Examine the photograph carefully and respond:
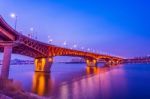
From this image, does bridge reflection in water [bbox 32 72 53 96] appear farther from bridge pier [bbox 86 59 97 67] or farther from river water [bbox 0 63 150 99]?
bridge pier [bbox 86 59 97 67]

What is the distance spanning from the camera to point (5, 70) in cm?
5119

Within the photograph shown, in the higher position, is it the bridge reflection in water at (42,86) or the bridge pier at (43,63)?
the bridge pier at (43,63)

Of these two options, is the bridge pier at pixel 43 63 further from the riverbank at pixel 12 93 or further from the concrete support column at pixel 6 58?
the riverbank at pixel 12 93

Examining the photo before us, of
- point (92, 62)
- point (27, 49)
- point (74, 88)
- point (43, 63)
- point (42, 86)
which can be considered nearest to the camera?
point (74, 88)

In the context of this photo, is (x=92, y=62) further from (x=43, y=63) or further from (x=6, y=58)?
(x=6, y=58)

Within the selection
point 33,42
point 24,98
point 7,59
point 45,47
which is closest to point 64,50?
point 45,47

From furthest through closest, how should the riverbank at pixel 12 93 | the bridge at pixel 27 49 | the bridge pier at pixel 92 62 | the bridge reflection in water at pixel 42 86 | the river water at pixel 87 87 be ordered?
the bridge pier at pixel 92 62 → the bridge at pixel 27 49 → the bridge reflection in water at pixel 42 86 → the river water at pixel 87 87 → the riverbank at pixel 12 93

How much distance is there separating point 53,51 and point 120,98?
66674mm

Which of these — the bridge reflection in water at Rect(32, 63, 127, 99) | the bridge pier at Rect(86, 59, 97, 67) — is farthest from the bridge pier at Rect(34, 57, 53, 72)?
the bridge pier at Rect(86, 59, 97, 67)

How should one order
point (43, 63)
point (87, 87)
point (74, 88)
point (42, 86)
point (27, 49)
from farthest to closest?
point (43, 63) → point (27, 49) → point (42, 86) → point (87, 87) → point (74, 88)

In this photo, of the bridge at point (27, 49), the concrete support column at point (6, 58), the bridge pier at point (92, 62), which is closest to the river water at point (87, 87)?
the concrete support column at point (6, 58)

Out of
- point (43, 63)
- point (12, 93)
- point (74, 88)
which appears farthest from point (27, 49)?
point (12, 93)

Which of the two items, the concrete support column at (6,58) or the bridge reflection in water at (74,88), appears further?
the concrete support column at (6,58)

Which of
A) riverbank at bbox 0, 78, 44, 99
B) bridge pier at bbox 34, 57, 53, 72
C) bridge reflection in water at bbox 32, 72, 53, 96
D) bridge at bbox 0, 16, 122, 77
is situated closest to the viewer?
riverbank at bbox 0, 78, 44, 99
